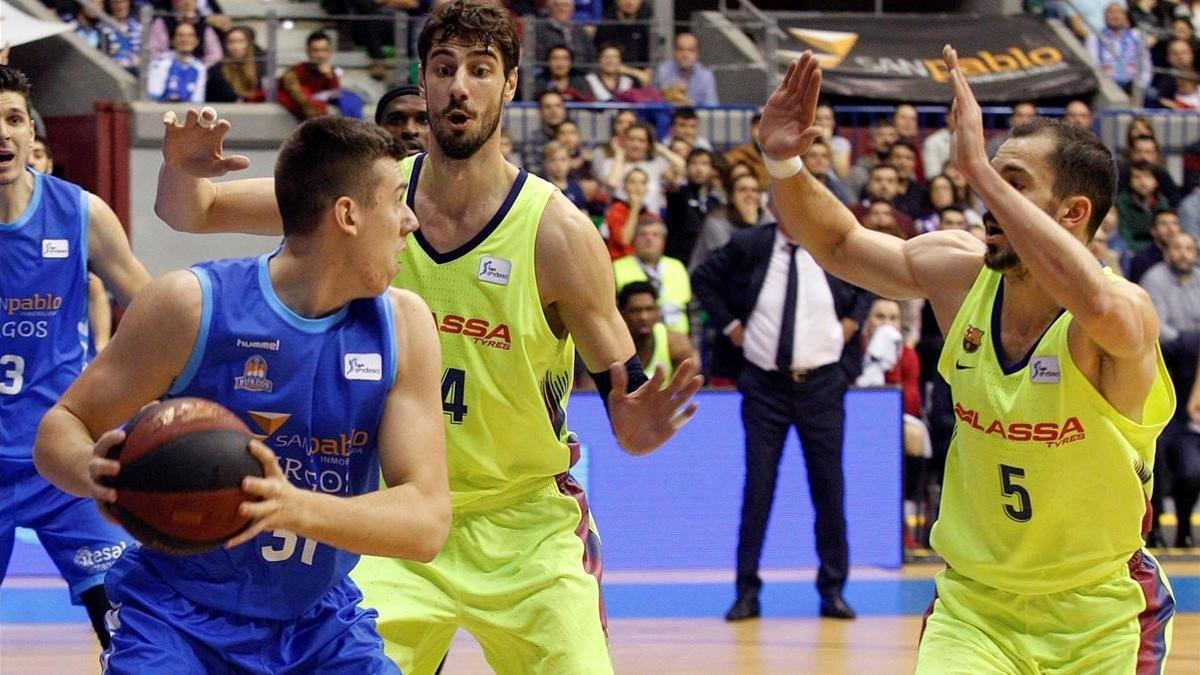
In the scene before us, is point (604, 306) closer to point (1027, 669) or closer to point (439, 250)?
point (439, 250)

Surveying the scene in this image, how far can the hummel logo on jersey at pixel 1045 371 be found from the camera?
4.44 meters

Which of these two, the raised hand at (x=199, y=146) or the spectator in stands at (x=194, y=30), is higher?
the raised hand at (x=199, y=146)

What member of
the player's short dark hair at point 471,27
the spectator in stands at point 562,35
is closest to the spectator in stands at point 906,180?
the spectator in stands at point 562,35

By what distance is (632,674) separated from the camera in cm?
782

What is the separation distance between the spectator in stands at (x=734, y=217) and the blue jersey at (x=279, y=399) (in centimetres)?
662

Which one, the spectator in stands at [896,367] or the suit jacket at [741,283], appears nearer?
the suit jacket at [741,283]

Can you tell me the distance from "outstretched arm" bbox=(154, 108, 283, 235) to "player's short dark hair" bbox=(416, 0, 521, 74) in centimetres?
60

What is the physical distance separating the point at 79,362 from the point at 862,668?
11.6ft

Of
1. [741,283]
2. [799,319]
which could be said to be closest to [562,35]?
[741,283]

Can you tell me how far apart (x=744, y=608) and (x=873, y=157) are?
5.80 metres

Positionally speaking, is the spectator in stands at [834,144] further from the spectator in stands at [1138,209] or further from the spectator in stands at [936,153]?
the spectator in stands at [1138,209]

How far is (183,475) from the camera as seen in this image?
10.6ft

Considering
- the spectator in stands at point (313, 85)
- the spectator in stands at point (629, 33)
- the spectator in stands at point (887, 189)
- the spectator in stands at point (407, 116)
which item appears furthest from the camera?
the spectator in stands at point (629, 33)

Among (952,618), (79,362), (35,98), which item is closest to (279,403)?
(952,618)
